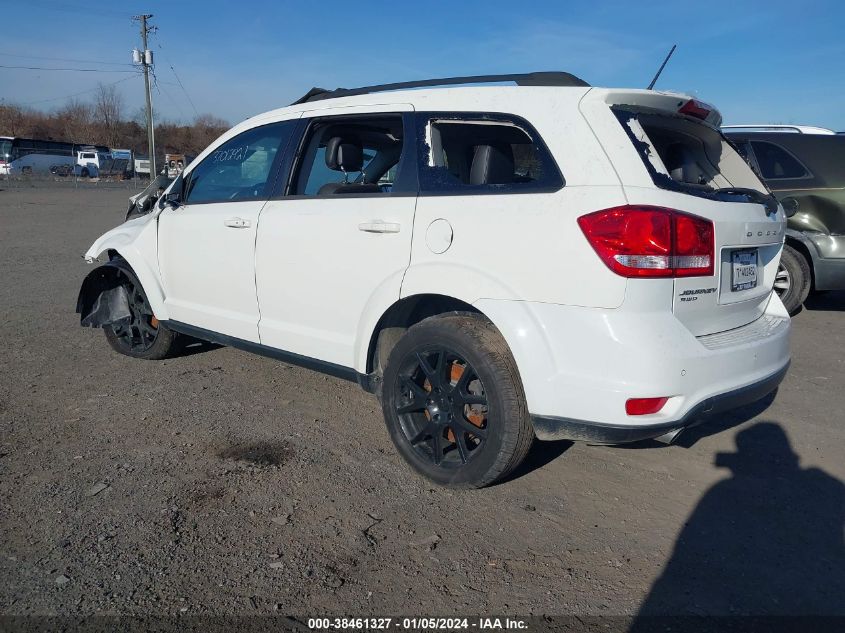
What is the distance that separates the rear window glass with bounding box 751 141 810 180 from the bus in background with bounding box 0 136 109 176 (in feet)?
158

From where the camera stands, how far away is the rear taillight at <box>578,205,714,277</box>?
2754 millimetres

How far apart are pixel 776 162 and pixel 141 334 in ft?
20.8

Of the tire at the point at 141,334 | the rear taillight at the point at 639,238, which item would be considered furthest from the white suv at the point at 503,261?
the tire at the point at 141,334

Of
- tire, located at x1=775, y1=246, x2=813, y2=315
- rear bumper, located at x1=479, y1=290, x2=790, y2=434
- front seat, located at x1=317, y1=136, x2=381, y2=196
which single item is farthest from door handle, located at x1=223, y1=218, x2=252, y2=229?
tire, located at x1=775, y1=246, x2=813, y2=315

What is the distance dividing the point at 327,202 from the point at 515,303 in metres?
1.31

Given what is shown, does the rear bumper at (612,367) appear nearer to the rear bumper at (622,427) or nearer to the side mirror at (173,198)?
the rear bumper at (622,427)

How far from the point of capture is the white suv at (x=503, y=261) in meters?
2.81

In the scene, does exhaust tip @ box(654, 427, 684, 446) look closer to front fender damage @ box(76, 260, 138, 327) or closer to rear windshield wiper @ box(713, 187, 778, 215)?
rear windshield wiper @ box(713, 187, 778, 215)

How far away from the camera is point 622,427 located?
2.85m

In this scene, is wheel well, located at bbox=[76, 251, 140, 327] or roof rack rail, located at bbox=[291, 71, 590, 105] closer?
roof rack rail, located at bbox=[291, 71, 590, 105]

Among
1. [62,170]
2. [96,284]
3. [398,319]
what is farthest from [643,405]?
[62,170]

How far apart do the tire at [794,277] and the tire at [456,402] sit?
5.03 m

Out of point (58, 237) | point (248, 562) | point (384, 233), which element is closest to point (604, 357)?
point (384, 233)

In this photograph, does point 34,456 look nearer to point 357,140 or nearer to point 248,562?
point 248,562
